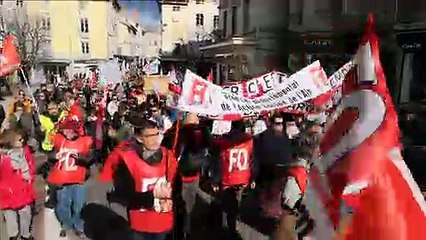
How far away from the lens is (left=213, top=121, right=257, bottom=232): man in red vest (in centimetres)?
293

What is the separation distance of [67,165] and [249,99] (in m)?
0.77

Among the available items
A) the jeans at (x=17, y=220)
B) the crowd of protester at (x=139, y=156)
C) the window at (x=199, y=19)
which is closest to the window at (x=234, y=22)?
the window at (x=199, y=19)

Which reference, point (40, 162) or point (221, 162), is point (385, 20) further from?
point (40, 162)

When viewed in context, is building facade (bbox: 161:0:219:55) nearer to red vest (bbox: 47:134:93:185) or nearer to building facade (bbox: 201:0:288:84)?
building facade (bbox: 201:0:288:84)

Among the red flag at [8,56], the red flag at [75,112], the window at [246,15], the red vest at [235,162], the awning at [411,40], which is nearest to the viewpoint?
the red flag at [8,56]

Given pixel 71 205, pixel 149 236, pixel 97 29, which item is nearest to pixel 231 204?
pixel 71 205

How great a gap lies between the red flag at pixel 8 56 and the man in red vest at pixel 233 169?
32.8 inches

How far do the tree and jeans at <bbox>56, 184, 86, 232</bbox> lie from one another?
0.71 meters

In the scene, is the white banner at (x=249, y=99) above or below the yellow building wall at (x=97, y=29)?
below

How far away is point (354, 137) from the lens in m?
1.55

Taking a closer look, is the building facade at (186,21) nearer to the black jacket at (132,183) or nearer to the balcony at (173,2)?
the balcony at (173,2)

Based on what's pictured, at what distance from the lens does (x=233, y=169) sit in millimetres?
2945

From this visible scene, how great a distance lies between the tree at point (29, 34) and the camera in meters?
2.32

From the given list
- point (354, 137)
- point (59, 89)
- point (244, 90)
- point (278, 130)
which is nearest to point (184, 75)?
point (244, 90)
